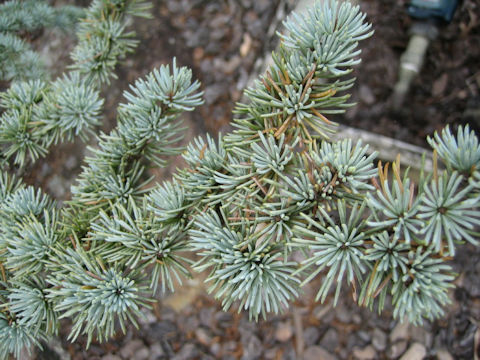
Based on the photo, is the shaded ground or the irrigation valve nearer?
the shaded ground

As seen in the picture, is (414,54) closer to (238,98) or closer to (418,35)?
(418,35)

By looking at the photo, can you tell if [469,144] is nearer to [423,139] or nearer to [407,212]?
[407,212]

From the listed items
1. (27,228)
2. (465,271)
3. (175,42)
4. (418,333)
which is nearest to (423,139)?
(465,271)

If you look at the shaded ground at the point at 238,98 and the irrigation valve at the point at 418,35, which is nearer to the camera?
the shaded ground at the point at 238,98

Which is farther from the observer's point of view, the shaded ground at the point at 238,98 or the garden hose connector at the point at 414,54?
the garden hose connector at the point at 414,54

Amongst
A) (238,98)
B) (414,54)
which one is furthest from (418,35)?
(238,98)
